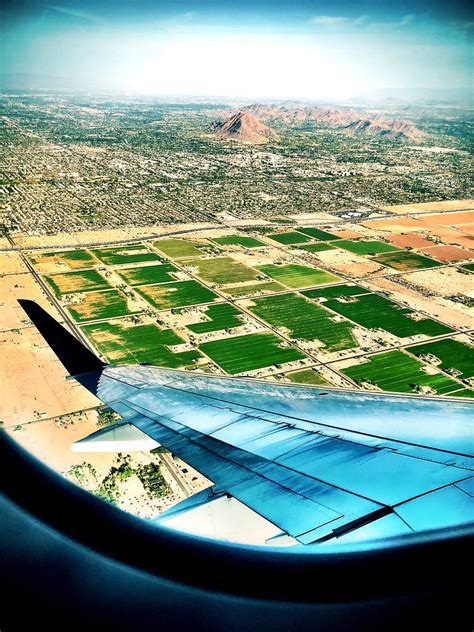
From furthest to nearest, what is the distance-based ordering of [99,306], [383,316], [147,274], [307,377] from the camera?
[147,274], [383,316], [99,306], [307,377]

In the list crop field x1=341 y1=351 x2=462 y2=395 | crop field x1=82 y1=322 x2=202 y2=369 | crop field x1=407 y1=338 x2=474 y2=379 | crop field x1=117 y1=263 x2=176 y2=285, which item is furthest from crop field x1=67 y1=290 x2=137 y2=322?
crop field x1=407 y1=338 x2=474 y2=379

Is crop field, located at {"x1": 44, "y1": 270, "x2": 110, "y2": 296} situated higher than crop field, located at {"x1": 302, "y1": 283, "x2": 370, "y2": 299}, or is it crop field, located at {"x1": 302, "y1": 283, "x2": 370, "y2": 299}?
crop field, located at {"x1": 44, "y1": 270, "x2": 110, "y2": 296}

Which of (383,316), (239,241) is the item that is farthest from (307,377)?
(239,241)

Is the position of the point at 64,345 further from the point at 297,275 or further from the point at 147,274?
the point at 297,275

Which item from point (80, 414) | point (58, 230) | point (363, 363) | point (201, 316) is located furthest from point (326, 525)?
point (58, 230)

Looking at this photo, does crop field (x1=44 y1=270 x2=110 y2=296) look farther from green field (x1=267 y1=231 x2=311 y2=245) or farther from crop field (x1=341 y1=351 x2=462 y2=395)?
green field (x1=267 y1=231 x2=311 y2=245)

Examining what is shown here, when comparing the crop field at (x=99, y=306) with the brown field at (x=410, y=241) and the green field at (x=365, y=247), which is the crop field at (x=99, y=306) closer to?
the green field at (x=365, y=247)
